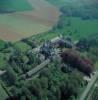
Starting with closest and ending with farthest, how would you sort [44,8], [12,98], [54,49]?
[12,98]
[54,49]
[44,8]

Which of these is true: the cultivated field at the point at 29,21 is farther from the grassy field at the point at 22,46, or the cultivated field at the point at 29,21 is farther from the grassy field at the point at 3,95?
the grassy field at the point at 3,95

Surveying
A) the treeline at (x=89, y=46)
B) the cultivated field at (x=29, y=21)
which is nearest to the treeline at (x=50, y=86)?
the treeline at (x=89, y=46)

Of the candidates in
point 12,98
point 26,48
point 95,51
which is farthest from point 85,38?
point 12,98

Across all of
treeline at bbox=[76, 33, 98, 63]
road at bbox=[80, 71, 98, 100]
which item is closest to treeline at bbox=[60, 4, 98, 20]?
treeline at bbox=[76, 33, 98, 63]

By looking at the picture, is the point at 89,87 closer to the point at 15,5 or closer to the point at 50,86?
the point at 50,86

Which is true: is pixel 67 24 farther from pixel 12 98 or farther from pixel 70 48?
pixel 12 98

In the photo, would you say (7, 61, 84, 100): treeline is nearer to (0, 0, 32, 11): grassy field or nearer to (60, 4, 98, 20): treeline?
(0, 0, 32, 11): grassy field

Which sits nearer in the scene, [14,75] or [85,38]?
[14,75]
